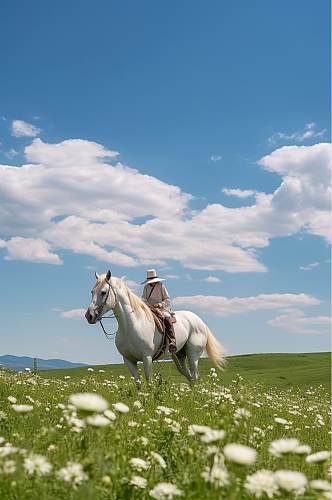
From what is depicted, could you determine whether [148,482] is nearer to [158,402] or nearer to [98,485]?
[98,485]

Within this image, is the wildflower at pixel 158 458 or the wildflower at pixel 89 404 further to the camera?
the wildflower at pixel 158 458

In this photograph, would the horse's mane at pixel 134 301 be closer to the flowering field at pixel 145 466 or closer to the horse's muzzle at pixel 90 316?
the horse's muzzle at pixel 90 316

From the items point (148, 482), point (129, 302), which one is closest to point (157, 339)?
point (129, 302)

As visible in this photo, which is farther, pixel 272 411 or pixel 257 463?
pixel 272 411

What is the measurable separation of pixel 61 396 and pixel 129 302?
291 cm

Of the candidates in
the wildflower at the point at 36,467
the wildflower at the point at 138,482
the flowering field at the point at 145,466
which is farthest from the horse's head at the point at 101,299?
the wildflower at the point at 36,467

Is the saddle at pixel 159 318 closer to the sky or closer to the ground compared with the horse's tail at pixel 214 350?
closer to the sky

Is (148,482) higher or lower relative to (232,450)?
lower

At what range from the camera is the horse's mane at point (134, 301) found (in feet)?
44.9

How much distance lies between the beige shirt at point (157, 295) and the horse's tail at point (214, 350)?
294 cm

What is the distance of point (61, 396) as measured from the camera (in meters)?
12.1

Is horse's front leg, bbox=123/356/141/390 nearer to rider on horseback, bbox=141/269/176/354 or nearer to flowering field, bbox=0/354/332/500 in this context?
rider on horseback, bbox=141/269/176/354

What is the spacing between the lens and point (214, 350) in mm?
18219

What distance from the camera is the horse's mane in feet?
44.9
